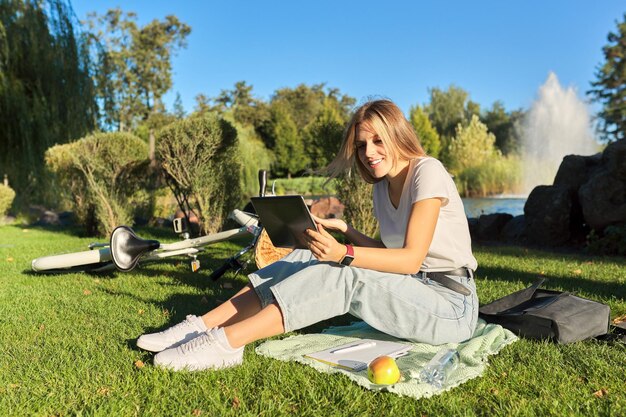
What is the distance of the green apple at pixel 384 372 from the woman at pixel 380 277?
10.5 inches

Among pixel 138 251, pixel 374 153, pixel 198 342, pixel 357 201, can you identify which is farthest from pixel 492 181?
pixel 198 342

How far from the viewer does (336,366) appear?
268 centimetres

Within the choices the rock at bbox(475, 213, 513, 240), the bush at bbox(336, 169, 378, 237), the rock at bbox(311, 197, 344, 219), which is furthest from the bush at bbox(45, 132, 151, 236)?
the rock at bbox(475, 213, 513, 240)

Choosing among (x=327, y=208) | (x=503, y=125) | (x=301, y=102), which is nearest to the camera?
(x=327, y=208)

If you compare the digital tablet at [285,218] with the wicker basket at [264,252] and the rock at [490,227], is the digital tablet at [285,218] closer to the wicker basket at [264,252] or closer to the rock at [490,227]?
the wicker basket at [264,252]

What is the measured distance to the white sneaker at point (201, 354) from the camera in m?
2.57

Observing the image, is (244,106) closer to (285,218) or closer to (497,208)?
(497,208)

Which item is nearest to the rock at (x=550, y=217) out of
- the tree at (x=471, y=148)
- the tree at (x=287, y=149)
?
the tree at (x=471, y=148)

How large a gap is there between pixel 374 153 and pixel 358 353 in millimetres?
1004

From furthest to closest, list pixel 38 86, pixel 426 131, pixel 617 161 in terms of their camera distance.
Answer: pixel 426 131
pixel 38 86
pixel 617 161

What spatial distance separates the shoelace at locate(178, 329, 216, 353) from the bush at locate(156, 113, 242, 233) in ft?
20.6

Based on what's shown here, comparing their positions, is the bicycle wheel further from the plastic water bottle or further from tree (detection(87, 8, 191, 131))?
tree (detection(87, 8, 191, 131))

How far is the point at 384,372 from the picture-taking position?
2393mm

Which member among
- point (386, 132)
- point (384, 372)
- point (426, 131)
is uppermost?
point (426, 131)
